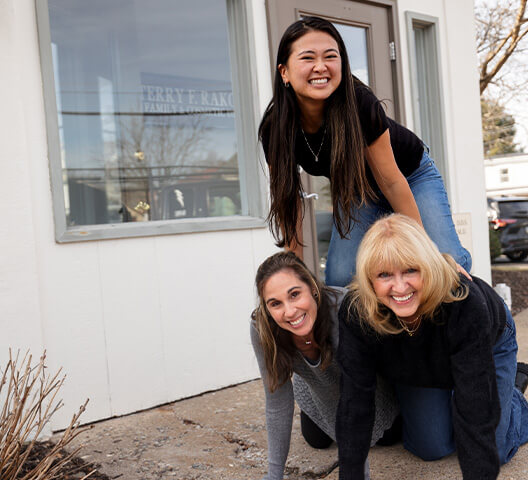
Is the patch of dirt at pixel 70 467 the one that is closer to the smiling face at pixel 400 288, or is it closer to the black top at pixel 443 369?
the black top at pixel 443 369

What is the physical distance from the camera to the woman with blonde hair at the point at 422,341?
1.99 meters

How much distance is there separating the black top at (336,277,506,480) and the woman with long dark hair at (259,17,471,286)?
423 mm

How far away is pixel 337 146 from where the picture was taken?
2.21 meters

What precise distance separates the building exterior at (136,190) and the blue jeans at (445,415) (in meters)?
1.56

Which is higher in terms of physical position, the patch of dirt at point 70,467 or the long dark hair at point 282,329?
the long dark hair at point 282,329

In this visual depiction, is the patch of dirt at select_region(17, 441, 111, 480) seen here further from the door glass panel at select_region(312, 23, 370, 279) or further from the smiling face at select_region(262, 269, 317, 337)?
the door glass panel at select_region(312, 23, 370, 279)

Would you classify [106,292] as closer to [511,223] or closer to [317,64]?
[317,64]

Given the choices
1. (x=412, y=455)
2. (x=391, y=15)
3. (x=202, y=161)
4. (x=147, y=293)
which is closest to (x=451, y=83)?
(x=391, y=15)

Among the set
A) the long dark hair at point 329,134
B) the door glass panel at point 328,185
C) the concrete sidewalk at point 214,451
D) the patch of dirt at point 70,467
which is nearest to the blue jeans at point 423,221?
the long dark hair at point 329,134

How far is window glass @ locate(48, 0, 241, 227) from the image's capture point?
3557mm

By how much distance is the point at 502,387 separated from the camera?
238 centimetres

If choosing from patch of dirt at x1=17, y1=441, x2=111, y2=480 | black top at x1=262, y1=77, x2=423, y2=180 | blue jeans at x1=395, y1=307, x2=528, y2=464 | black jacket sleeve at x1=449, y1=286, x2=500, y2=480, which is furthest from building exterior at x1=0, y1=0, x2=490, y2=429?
black jacket sleeve at x1=449, y1=286, x2=500, y2=480

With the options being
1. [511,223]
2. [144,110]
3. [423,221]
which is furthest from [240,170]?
[511,223]

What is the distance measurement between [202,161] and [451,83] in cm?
256
